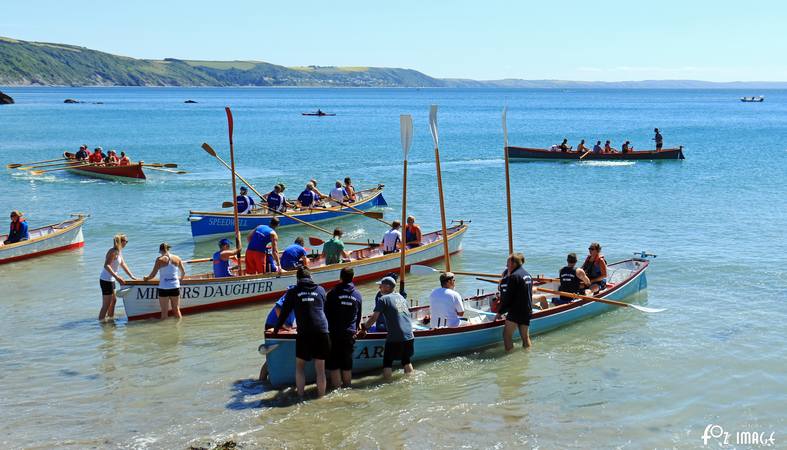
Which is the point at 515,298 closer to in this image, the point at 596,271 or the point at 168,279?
the point at 596,271

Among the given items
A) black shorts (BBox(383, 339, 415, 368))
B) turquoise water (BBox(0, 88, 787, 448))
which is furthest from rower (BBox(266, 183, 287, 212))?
black shorts (BBox(383, 339, 415, 368))

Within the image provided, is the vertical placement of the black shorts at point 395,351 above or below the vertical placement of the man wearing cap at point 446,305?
below

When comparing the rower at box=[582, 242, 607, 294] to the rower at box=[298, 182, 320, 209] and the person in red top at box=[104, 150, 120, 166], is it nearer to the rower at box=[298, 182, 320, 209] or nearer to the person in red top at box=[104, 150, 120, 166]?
the rower at box=[298, 182, 320, 209]

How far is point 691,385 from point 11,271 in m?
17.4

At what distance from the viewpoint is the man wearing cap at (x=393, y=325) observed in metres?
11.9

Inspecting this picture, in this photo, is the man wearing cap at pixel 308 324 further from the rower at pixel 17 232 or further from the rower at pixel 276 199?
the rower at pixel 276 199

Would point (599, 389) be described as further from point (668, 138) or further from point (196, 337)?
point (668, 138)

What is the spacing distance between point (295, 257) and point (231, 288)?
1.59 meters

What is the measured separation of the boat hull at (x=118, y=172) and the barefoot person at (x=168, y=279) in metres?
26.6

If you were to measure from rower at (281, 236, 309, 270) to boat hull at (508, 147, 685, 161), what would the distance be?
1418 inches

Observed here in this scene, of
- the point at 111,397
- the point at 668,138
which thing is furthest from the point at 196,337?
the point at 668,138

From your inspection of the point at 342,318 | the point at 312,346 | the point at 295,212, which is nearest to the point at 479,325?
the point at 342,318

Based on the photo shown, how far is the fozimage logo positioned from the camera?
1055cm

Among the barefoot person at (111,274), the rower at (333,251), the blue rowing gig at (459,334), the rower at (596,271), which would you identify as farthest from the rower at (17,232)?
the rower at (596,271)
